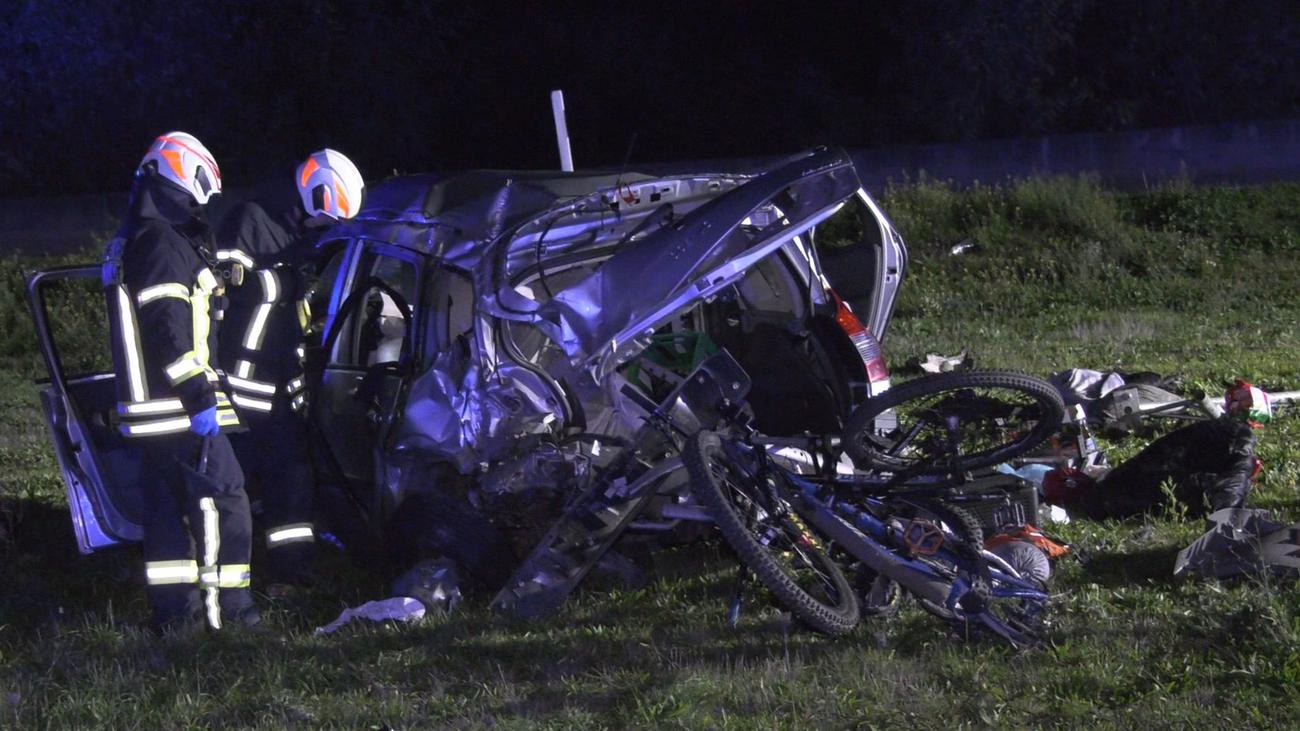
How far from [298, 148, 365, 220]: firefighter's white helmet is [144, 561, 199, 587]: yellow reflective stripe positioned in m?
1.57

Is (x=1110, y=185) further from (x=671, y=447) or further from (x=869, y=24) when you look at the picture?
(x=671, y=447)

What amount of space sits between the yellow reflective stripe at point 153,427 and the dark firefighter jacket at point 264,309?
444mm

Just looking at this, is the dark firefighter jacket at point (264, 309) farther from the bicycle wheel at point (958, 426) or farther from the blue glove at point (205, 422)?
the bicycle wheel at point (958, 426)

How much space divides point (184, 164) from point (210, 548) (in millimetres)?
1499

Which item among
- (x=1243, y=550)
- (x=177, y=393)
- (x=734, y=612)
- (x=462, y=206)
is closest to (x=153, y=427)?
(x=177, y=393)

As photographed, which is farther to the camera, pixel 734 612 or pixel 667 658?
pixel 734 612

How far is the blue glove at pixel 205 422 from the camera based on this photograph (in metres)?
5.78

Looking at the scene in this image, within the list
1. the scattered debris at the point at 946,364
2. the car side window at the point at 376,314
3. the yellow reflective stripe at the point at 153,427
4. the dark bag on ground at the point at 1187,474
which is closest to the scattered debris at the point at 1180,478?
the dark bag on ground at the point at 1187,474

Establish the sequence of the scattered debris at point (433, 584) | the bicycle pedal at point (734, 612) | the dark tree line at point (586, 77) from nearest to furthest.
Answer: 1. the bicycle pedal at point (734, 612)
2. the scattered debris at point (433, 584)
3. the dark tree line at point (586, 77)

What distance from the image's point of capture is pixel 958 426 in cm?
563

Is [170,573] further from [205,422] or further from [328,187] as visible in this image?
[328,187]

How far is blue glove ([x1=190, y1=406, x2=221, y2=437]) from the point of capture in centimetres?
578

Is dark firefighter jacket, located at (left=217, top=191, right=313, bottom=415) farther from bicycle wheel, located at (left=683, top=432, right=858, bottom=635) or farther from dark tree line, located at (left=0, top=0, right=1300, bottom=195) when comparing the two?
dark tree line, located at (left=0, top=0, right=1300, bottom=195)

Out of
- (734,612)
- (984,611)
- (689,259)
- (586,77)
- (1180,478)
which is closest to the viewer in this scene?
(984,611)
